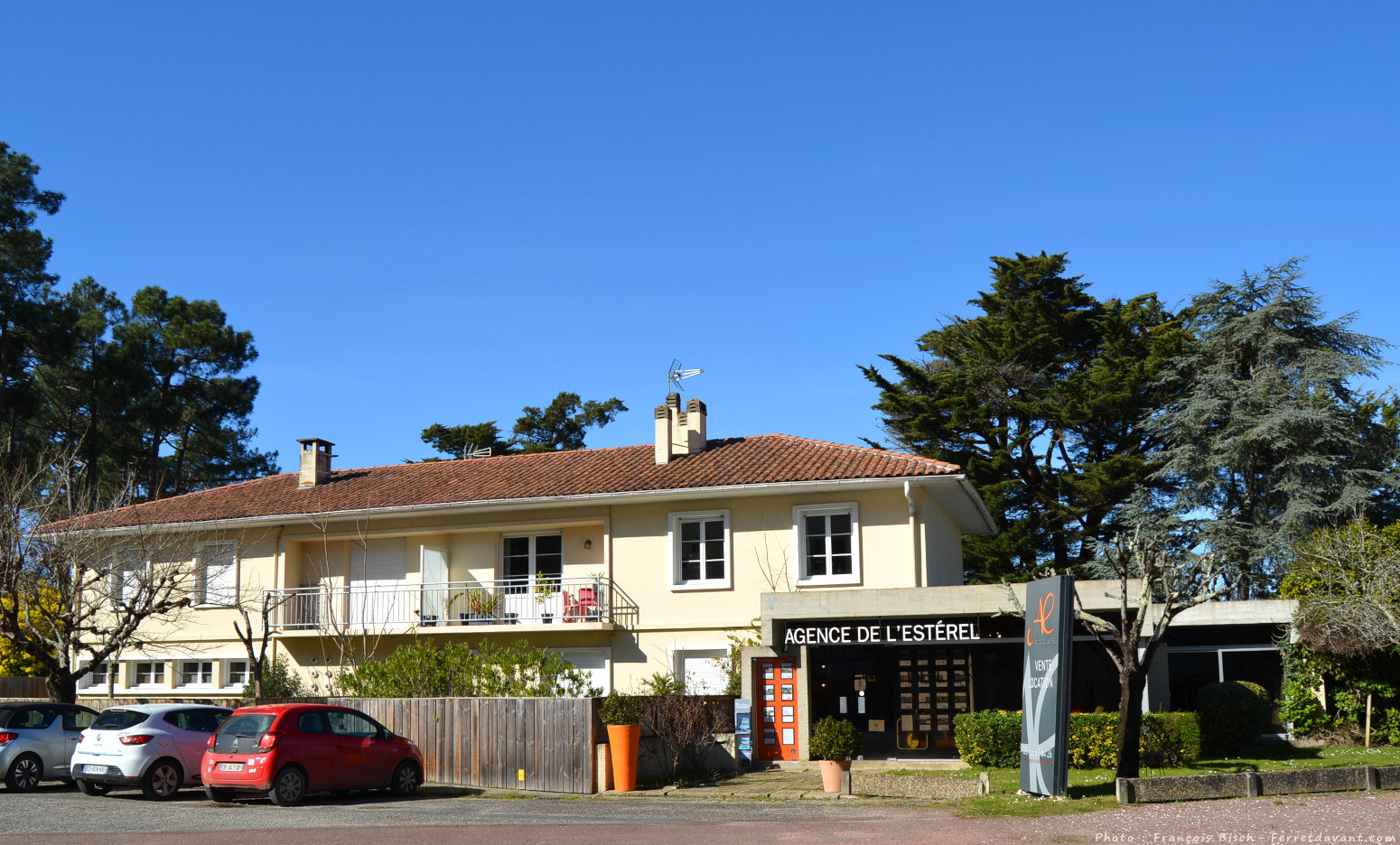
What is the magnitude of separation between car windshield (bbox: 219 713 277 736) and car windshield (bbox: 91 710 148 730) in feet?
5.19

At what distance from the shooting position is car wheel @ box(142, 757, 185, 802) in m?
16.2

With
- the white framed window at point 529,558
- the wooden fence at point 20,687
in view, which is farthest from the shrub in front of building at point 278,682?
the wooden fence at point 20,687

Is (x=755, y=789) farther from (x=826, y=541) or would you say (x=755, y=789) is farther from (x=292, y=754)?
(x=826, y=541)

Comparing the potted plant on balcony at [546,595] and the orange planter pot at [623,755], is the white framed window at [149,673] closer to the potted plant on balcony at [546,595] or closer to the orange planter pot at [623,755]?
the potted plant on balcony at [546,595]

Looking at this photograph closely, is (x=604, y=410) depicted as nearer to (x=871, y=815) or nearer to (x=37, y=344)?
(x=37, y=344)

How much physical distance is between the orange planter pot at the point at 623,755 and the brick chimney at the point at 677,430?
937 centimetres

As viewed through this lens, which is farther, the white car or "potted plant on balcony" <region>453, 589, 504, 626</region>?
"potted plant on balcony" <region>453, 589, 504, 626</region>

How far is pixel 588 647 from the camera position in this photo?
24.2 meters

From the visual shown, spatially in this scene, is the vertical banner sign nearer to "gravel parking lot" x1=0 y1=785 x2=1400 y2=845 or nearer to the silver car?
"gravel parking lot" x1=0 y1=785 x2=1400 y2=845

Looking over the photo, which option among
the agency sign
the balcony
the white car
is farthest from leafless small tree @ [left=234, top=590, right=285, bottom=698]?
the agency sign

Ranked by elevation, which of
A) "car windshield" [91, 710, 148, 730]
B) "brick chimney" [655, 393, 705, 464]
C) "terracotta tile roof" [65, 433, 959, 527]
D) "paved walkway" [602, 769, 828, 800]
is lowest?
"paved walkway" [602, 769, 828, 800]

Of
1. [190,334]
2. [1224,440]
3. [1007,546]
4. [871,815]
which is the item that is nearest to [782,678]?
[871,815]

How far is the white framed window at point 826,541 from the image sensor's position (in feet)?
75.5

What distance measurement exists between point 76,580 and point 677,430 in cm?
1264
